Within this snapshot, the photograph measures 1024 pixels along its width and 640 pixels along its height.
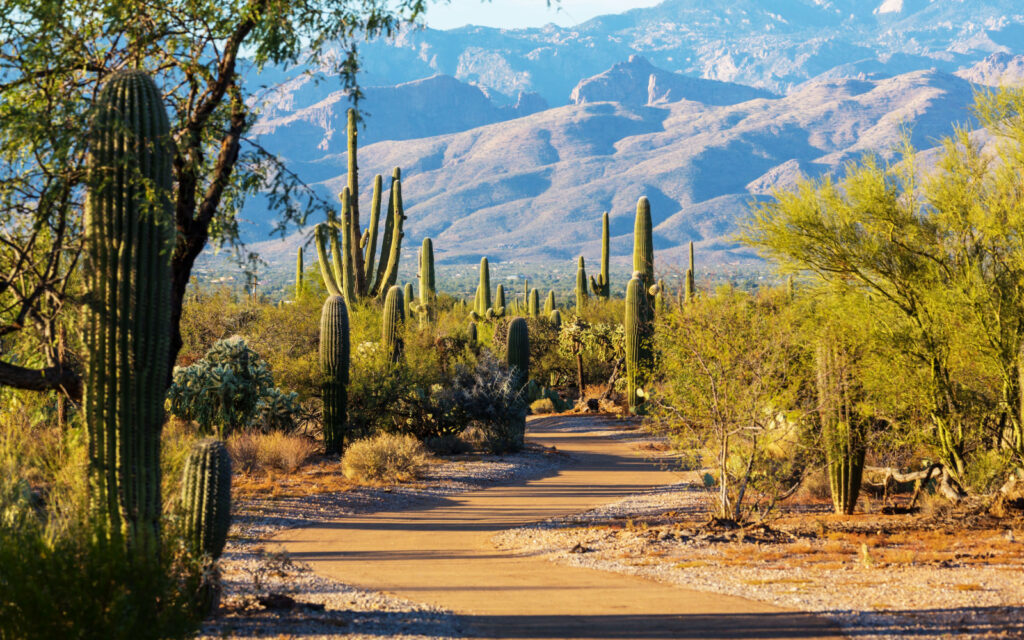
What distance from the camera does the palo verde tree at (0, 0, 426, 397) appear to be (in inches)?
265

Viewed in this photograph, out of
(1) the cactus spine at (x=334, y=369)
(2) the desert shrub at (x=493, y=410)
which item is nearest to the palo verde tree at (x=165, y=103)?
(1) the cactus spine at (x=334, y=369)

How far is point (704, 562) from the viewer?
32.4ft

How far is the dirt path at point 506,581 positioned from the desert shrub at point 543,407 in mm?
14352

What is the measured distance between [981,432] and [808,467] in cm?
220

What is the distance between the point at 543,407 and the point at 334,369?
529 inches

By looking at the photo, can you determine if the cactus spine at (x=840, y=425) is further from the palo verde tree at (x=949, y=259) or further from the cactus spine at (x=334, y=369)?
the cactus spine at (x=334, y=369)

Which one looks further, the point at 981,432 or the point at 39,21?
the point at 981,432

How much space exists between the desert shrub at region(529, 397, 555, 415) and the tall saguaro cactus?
2341 cm

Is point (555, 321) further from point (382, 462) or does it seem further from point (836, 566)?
point (836, 566)

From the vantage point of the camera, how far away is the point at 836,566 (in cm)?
959

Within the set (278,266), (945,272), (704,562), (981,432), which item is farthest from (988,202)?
(278,266)

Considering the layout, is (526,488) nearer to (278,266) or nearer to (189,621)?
(189,621)

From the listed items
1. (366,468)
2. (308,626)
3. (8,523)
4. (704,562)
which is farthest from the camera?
(366,468)

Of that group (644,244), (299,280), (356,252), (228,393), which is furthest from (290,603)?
(299,280)
